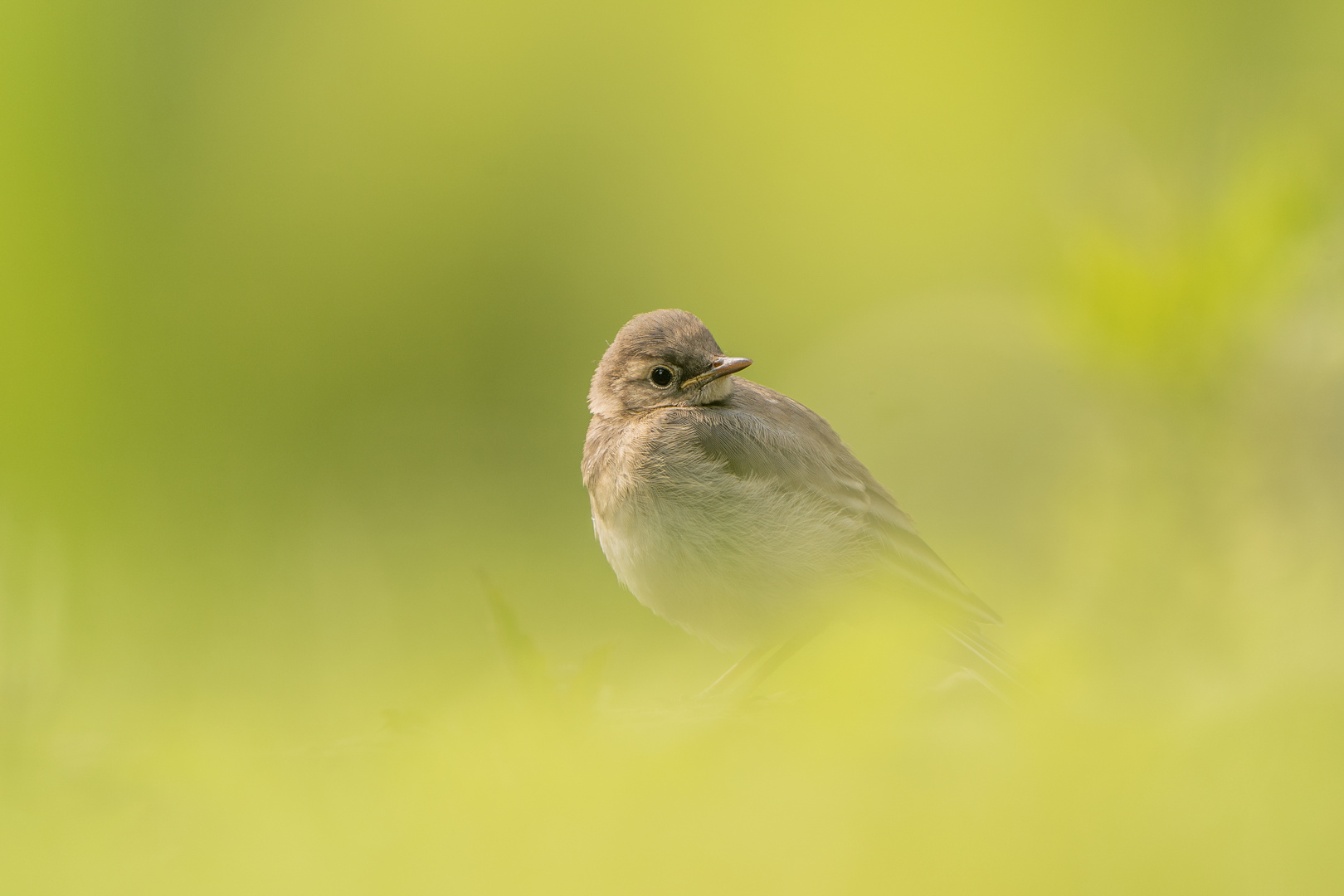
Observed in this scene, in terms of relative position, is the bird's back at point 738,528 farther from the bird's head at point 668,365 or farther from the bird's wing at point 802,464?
the bird's head at point 668,365

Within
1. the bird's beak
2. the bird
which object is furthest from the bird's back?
the bird's beak

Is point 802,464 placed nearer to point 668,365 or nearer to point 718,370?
point 718,370

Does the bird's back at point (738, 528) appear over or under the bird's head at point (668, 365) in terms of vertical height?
under

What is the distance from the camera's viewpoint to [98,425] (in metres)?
1.59

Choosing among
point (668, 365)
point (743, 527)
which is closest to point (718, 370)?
point (668, 365)

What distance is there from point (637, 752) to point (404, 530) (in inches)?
52.9

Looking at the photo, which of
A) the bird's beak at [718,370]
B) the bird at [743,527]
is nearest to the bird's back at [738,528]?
the bird at [743,527]

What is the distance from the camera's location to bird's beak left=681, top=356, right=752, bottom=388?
7.93 feet

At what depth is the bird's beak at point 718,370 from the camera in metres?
2.42

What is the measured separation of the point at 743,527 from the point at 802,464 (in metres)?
0.24

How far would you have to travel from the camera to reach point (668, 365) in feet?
8.53

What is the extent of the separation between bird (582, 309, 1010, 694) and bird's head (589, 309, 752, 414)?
4 cm

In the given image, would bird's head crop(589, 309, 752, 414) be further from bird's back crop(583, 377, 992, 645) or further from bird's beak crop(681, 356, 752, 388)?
bird's back crop(583, 377, 992, 645)

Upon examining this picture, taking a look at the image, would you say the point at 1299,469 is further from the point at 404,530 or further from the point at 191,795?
the point at 404,530
